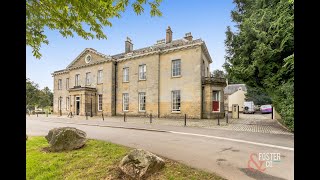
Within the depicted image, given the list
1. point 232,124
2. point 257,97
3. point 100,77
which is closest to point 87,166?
point 232,124

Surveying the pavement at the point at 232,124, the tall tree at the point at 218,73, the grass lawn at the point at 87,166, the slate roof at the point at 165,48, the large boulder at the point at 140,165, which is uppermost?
the tall tree at the point at 218,73

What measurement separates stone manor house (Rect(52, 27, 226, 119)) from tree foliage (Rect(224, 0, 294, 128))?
3888mm

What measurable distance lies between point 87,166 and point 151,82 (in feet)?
60.4

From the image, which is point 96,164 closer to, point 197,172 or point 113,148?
point 113,148

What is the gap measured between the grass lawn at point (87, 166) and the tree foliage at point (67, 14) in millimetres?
3041

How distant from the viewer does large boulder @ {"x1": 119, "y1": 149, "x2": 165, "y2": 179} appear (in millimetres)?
4723

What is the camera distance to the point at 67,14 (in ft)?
17.8

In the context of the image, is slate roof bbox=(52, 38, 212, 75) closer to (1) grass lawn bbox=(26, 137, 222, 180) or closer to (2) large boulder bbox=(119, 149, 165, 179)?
(1) grass lawn bbox=(26, 137, 222, 180)

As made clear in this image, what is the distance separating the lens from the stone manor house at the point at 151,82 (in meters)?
20.8

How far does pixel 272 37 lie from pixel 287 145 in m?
9.18

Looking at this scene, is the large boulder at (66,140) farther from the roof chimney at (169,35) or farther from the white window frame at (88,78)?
the white window frame at (88,78)

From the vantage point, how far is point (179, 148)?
7.54 meters

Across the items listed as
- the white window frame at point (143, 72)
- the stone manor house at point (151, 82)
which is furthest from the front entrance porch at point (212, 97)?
the white window frame at point (143, 72)

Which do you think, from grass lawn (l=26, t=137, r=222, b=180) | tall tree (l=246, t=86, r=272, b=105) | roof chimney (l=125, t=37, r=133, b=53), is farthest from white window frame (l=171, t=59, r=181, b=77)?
tall tree (l=246, t=86, r=272, b=105)
